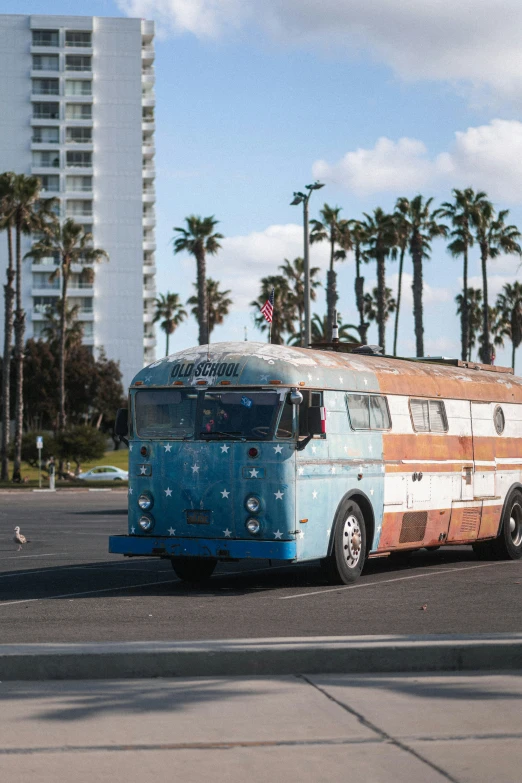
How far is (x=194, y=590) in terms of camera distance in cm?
1463

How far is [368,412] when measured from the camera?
15.7m

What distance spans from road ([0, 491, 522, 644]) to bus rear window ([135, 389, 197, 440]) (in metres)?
1.99

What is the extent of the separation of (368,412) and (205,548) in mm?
3081

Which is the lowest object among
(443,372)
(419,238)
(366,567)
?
(366,567)

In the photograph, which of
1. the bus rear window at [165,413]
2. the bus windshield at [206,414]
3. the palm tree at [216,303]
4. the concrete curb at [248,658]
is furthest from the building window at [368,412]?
the palm tree at [216,303]

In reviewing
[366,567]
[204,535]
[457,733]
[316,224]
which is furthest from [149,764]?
[316,224]

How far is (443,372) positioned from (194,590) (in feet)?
18.3

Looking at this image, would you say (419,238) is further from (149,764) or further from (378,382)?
(149,764)

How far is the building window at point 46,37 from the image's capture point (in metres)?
123

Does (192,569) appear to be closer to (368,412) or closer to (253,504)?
(253,504)

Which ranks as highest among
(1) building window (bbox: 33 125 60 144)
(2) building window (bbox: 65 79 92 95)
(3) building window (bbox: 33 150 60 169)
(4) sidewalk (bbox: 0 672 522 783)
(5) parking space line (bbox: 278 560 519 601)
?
(2) building window (bbox: 65 79 92 95)

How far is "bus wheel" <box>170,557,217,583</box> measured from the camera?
→ 1566 cm

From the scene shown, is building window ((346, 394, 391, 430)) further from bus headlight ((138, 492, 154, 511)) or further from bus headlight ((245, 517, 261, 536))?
bus headlight ((138, 492, 154, 511))

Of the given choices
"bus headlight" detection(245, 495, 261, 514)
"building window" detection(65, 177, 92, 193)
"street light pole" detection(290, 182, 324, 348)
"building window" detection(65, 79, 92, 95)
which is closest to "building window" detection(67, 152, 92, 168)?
"building window" detection(65, 177, 92, 193)
